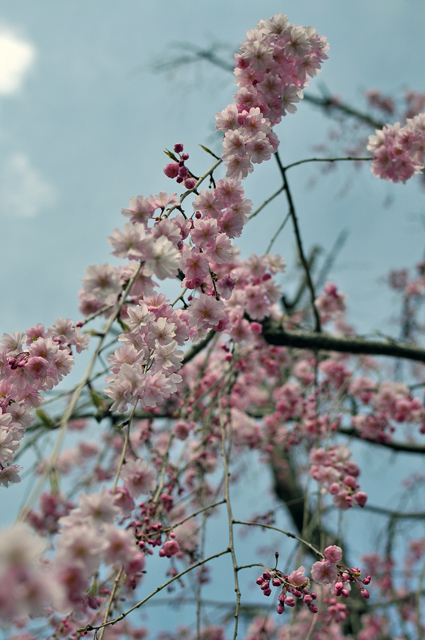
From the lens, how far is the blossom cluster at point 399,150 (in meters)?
2.03

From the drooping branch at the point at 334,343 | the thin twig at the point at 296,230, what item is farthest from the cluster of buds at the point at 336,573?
the thin twig at the point at 296,230

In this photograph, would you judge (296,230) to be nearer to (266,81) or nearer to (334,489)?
(266,81)

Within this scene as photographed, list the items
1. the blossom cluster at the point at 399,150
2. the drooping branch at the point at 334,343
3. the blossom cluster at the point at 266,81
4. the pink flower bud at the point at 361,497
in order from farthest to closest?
1. the drooping branch at the point at 334,343
2. the blossom cluster at the point at 399,150
3. the pink flower bud at the point at 361,497
4. the blossom cluster at the point at 266,81

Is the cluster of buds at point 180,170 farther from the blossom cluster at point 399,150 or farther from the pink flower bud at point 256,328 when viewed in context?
the blossom cluster at point 399,150

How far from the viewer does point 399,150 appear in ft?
6.82

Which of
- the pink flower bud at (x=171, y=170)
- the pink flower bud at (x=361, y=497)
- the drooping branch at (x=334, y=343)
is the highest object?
the drooping branch at (x=334, y=343)

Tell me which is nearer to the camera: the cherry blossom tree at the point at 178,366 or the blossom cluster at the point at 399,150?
the cherry blossom tree at the point at 178,366

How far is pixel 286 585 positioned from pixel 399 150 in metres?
2.09

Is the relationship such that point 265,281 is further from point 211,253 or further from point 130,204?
point 130,204

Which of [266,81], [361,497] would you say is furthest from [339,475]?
[266,81]

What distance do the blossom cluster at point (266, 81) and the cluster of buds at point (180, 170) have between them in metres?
0.18

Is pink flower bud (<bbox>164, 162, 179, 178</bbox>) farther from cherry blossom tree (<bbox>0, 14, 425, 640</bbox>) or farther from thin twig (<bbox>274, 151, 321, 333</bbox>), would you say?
thin twig (<bbox>274, 151, 321, 333</bbox>)

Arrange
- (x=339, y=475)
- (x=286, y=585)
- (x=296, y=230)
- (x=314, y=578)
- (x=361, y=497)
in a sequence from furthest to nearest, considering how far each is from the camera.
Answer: (x=296, y=230) → (x=339, y=475) → (x=361, y=497) → (x=314, y=578) → (x=286, y=585)

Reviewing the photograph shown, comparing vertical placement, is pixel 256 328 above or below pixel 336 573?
above
